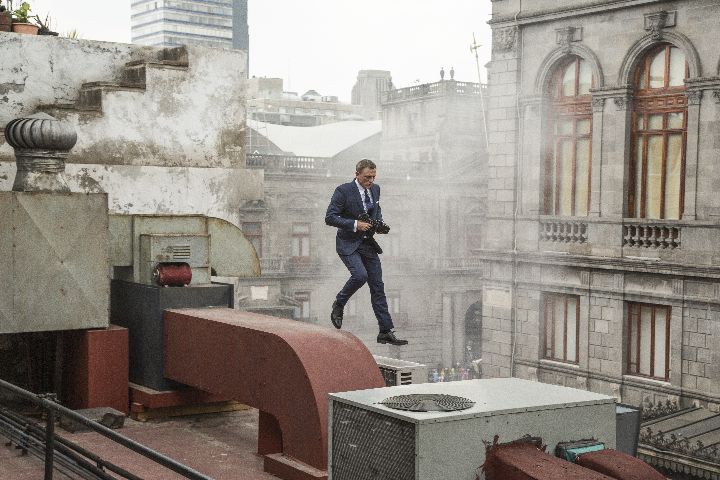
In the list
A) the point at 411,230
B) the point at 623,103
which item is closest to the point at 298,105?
the point at 411,230

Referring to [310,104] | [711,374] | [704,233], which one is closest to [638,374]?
[711,374]

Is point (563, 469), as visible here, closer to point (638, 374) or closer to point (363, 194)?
point (363, 194)

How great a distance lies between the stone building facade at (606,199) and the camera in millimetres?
21484

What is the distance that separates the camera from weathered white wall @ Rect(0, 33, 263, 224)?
→ 10273 mm

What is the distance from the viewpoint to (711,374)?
21.4 m

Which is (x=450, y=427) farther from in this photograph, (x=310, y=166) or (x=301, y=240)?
(x=310, y=166)

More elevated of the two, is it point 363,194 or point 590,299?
point 363,194

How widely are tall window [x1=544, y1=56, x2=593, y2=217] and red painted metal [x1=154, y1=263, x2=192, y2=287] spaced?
17632 millimetres

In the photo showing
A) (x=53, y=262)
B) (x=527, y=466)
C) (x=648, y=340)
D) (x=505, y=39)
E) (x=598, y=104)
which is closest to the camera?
(x=527, y=466)

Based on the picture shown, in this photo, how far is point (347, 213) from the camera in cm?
862

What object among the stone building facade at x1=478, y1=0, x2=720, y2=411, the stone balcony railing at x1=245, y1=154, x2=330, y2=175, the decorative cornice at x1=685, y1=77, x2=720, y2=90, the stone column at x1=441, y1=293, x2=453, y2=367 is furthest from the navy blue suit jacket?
the stone column at x1=441, y1=293, x2=453, y2=367

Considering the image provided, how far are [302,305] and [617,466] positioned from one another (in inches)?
1991

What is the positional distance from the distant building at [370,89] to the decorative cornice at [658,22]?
212 ft

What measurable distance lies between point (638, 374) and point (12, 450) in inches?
741
